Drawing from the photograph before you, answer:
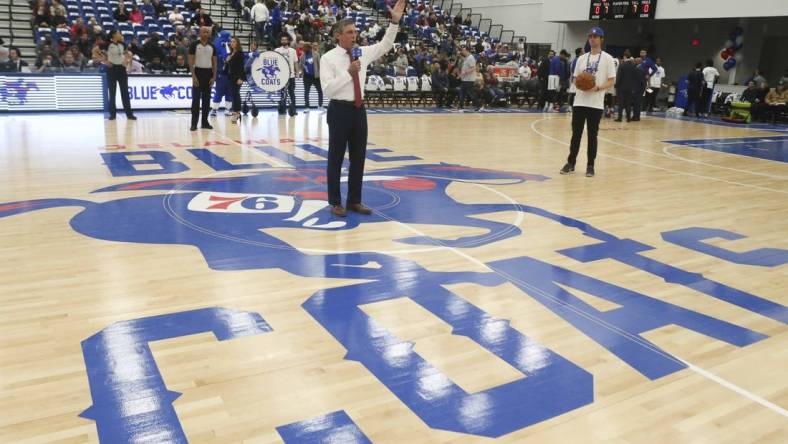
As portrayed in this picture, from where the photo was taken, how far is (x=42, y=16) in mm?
16094

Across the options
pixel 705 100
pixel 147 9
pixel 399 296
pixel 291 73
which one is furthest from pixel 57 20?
pixel 705 100

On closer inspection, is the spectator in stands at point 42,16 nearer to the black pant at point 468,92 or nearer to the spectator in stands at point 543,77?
the black pant at point 468,92

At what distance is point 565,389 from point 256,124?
11042 millimetres

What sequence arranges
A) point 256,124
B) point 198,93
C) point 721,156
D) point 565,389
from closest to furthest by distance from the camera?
point 565,389
point 721,156
point 198,93
point 256,124

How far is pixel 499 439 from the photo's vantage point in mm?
2598

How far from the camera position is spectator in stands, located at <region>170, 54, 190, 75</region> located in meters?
15.7

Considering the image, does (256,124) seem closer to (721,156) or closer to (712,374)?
(721,156)

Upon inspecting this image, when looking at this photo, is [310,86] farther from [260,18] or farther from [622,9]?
[622,9]

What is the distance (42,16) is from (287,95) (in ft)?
20.6

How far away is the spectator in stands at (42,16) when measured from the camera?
52.7ft

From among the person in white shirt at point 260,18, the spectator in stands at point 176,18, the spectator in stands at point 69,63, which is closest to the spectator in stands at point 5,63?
the spectator in stands at point 69,63

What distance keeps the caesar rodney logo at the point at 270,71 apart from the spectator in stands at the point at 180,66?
241 cm

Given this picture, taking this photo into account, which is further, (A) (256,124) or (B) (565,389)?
(A) (256,124)

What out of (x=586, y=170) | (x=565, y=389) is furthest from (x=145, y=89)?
(x=565, y=389)
